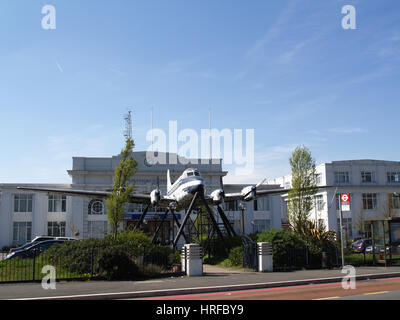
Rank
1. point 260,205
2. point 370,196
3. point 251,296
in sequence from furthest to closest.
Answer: point 370,196, point 260,205, point 251,296

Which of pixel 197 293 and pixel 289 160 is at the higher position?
pixel 289 160

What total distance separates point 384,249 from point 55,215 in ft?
138

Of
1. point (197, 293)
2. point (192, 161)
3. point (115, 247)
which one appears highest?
point (192, 161)

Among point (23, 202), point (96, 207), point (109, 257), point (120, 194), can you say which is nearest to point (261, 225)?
point (96, 207)

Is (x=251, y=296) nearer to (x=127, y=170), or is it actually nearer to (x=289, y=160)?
(x=127, y=170)

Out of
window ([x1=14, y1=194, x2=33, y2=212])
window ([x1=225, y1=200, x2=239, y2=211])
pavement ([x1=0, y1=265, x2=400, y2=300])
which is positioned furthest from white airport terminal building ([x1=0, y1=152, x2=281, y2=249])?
pavement ([x1=0, y1=265, x2=400, y2=300])

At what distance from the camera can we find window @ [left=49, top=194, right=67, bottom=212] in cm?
5131

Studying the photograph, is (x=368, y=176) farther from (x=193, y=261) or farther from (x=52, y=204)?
(x=193, y=261)

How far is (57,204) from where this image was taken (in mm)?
51438

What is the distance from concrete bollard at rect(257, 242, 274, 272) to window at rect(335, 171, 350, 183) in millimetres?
45977

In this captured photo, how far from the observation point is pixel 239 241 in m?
23.9
